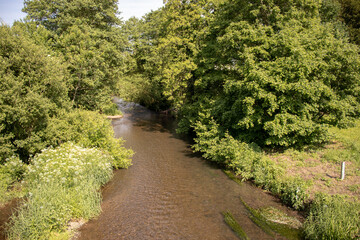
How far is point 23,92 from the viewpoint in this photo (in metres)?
12.4

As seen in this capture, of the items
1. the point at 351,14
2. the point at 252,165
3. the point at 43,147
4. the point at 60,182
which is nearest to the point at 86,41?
the point at 43,147

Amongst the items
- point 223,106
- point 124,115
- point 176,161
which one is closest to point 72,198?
point 176,161

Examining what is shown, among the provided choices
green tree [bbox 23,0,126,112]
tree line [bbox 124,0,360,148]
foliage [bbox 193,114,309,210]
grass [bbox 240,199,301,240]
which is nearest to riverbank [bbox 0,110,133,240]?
green tree [bbox 23,0,126,112]

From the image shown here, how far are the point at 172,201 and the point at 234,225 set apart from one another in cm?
350

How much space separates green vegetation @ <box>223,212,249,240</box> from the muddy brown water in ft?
0.60

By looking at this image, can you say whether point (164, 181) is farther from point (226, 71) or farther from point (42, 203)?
point (226, 71)

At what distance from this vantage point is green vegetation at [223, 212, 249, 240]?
9288 mm

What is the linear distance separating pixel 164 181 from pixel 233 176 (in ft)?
14.7

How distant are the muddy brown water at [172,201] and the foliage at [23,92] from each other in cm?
536

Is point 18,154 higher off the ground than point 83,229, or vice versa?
point 18,154

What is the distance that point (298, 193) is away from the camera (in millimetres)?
10727

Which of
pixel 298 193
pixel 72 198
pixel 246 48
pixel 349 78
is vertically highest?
pixel 246 48

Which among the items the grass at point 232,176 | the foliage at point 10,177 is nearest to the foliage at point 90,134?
the foliage at point 10,177

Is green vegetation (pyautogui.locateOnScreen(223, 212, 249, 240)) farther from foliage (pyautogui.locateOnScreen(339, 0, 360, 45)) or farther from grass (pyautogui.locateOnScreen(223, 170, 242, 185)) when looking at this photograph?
foliage (pyautogui.locateOnScreen(339, 0, 360, 45))
